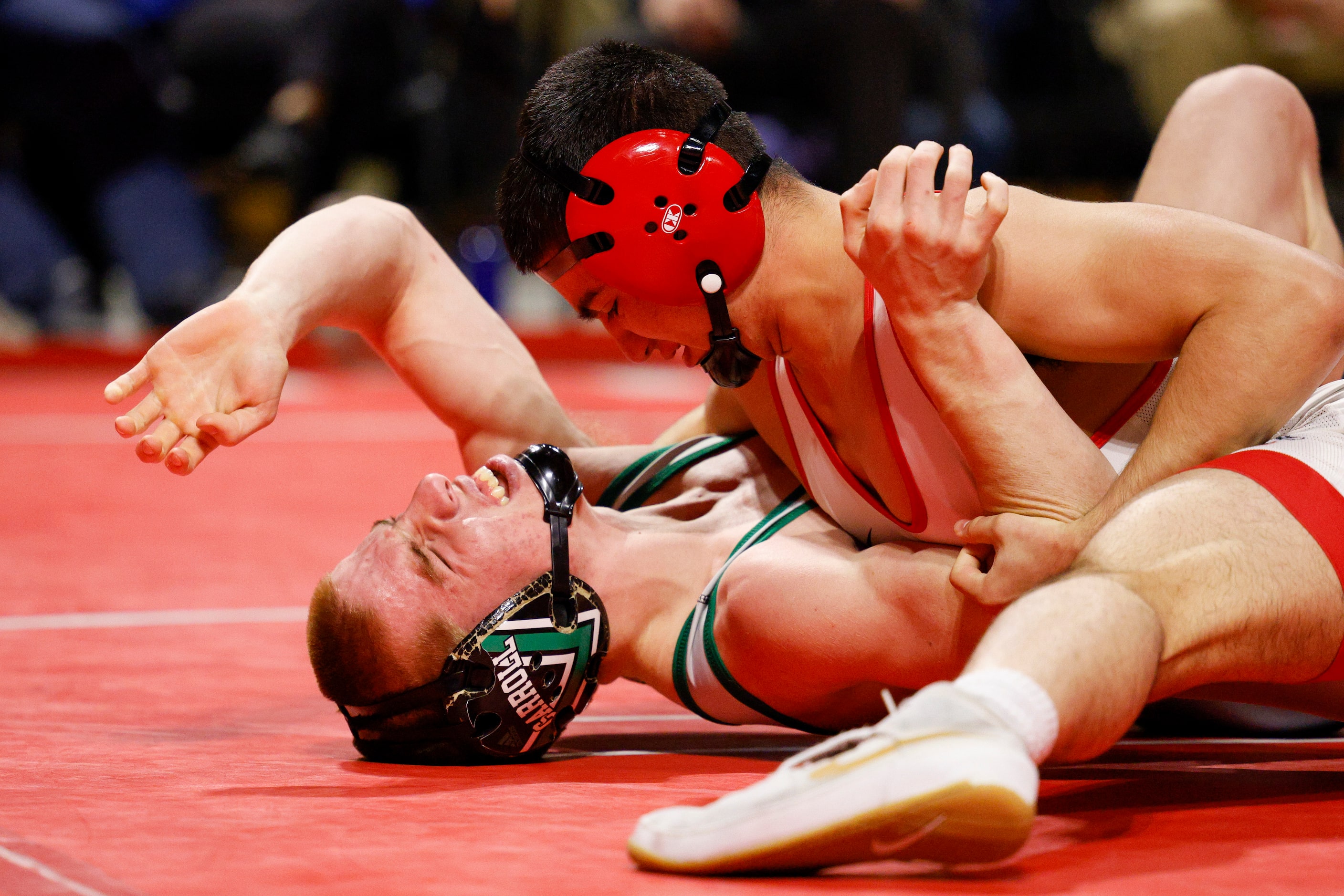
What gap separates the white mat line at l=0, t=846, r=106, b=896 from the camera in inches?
67.1

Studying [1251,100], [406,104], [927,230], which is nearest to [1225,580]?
[927,230]

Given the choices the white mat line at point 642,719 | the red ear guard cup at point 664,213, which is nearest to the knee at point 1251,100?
the red ear guard cup at point 664,213

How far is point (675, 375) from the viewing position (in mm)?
9672

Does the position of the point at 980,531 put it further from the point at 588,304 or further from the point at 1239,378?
the point at 588,304

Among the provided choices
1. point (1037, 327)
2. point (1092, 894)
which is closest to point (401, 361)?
point (1037, 327)

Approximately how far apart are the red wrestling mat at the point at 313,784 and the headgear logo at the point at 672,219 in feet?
2.67

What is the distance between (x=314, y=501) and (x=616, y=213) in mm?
3022

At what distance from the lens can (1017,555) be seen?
2203 millimetres

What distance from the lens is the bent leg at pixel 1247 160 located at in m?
3.38

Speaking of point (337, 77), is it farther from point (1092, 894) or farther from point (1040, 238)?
point (1092, 894)

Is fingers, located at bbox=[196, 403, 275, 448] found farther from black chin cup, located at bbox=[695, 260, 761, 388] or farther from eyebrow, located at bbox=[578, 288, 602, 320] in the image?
black chin cup, located at bbox=[695, 260, 761, 388]

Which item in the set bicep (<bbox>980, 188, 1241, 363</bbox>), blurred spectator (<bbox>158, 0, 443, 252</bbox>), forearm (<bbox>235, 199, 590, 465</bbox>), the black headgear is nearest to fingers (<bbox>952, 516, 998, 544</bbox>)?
bicep (<bbox>980, 188, 1241, 363</bbox>)

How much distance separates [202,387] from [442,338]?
87 centimetres

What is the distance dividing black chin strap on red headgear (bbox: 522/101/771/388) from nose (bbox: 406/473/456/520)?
44 centimetres
